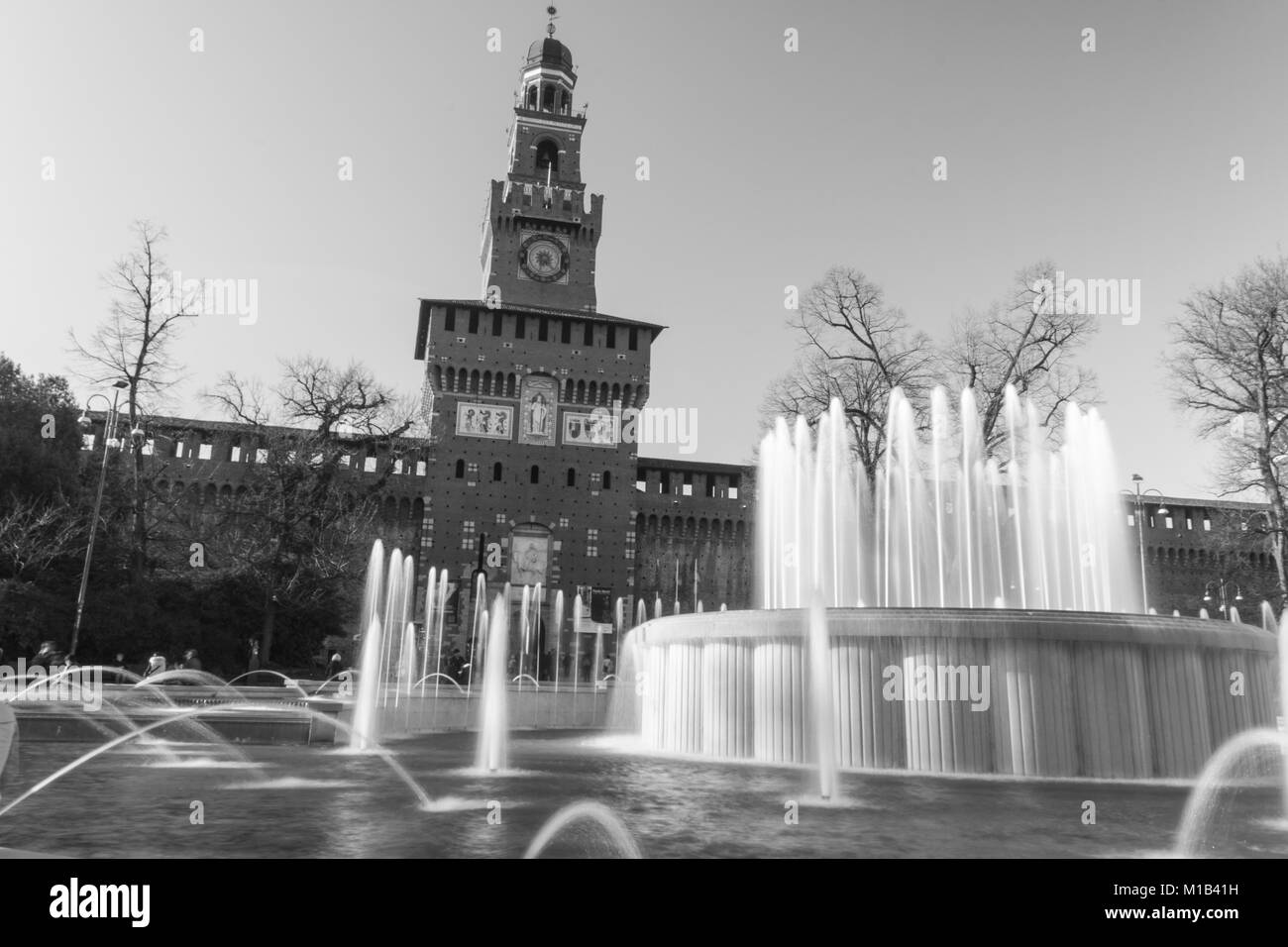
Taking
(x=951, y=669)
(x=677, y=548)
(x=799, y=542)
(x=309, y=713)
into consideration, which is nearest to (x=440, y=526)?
(x=677, y=548)

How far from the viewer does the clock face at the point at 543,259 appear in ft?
129

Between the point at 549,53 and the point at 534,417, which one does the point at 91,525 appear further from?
the point at 549,53

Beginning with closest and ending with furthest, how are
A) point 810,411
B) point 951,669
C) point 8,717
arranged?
point 8,717 < point 951,669 < point 810,411

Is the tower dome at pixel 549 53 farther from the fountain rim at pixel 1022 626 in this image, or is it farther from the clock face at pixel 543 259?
the fountain rim at pixel 1022 626

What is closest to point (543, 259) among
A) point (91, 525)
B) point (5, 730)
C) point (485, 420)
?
point (485, 420)

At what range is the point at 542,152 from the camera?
4184cm

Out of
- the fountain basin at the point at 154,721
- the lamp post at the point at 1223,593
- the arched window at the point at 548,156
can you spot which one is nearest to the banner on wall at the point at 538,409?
the arched window at the point at 548,156

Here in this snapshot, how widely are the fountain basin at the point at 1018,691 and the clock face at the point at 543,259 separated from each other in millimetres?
33362

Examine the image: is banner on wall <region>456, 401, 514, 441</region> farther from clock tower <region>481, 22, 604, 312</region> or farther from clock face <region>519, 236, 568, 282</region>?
clock face <region>519, 236, 568, 282</region>

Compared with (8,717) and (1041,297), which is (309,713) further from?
(1041,297)

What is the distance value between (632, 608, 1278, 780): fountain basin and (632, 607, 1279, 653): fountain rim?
0.4 inches

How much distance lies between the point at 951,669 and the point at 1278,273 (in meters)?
17.7

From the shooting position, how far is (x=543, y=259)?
130 ft

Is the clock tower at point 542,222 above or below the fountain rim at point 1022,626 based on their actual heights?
above
